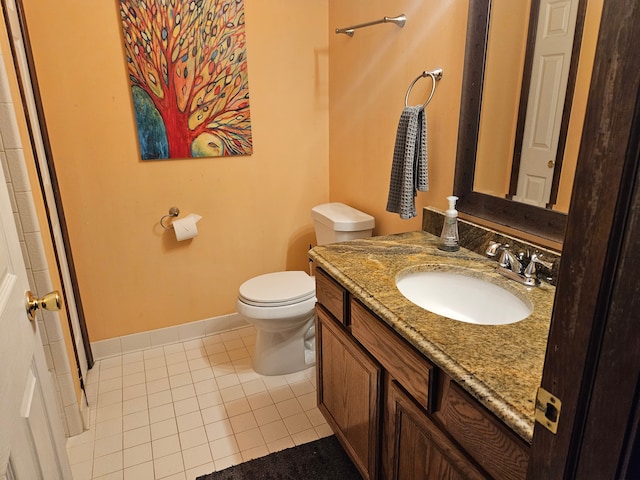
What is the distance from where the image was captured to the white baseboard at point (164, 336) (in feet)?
8.13

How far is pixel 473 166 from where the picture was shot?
62.8 inches

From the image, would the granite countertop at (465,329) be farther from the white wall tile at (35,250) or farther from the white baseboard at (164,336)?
the white baseboard at (164,336)

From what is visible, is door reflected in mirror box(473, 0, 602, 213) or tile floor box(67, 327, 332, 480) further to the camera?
tile floor box(67, 327, 332, 480)

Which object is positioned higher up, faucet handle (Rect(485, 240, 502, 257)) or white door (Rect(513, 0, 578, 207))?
white door (Rect(513, 0, 578, 207))

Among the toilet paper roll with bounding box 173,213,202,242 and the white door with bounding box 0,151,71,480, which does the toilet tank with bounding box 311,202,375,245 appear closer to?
the toilet paper roll with bounding box 173,213,202,242

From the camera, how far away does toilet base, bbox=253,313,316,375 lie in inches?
88.4

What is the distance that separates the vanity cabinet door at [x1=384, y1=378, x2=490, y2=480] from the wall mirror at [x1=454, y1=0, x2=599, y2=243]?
67 cm

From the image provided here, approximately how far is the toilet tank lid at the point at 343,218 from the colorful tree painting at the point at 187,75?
2.03 ft

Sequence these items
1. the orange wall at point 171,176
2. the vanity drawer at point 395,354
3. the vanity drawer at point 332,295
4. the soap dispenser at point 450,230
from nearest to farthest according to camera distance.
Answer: the vanity drawer at point 395,354 → the vanity drawer at point 332,295 → the soap dispenser at point 450,230 → the orange wall at point 171,176

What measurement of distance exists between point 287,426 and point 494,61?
1668 millimetres

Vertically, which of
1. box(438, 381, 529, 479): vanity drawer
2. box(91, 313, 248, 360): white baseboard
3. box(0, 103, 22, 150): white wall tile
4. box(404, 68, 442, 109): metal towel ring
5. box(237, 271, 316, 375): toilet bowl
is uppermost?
box(404, 68, 442, 109): metal towel ring

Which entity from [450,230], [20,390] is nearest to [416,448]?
[450,230]

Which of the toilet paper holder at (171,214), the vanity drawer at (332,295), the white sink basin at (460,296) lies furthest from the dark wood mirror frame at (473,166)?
the toilet paper holder at (171,214)

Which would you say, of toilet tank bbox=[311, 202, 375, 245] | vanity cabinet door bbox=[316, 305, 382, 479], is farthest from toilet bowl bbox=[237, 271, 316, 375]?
vanity cabinet door bbox=[316, 305, 382, 479]
